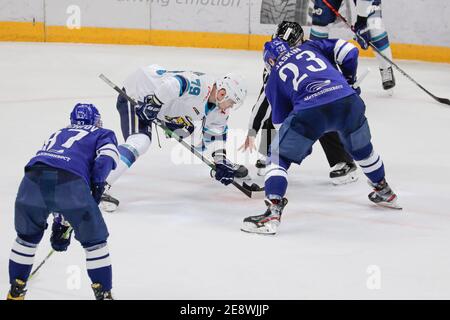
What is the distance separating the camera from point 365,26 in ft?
27.1

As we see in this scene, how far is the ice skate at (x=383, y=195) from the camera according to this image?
529cm

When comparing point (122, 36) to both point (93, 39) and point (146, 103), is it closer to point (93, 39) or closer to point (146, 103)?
point (93, 39)

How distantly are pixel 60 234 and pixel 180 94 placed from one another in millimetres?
1708

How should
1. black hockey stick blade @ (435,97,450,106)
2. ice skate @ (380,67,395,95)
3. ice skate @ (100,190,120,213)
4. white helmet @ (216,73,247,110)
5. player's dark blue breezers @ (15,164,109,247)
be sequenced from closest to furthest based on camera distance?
player's dark blue breezers @ (15,164,109,247) < ice skate @ (100,190,120,213) < white helmet @ (216,73,247,110) < black hockey stick blade @ (435,97,450,106) < ice skate @ (380,67,395,95)

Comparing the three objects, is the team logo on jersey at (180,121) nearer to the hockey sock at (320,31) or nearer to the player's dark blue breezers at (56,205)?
the player's dark blue breezers at (56,205)

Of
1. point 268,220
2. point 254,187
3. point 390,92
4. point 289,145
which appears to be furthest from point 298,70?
point 390,92

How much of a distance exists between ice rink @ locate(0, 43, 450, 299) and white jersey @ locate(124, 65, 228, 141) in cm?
43

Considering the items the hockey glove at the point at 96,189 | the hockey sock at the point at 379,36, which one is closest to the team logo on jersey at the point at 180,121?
the hockey glove at the point at 96,189

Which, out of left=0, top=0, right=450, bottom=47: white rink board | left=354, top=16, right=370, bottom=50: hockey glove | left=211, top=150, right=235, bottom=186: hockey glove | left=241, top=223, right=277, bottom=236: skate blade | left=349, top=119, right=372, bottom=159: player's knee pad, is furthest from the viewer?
left=0, top=0, right=450, bottom=47: white rink board

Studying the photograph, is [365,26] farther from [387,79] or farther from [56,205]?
[56,205]

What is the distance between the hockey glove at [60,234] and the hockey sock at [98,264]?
0.23 m

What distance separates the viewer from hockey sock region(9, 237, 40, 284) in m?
3.56

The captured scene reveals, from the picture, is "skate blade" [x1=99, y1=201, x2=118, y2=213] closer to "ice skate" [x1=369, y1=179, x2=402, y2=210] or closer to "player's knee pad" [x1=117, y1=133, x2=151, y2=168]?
"player's knee pad" [x1=117, y1=133, x2=151, y2=168]

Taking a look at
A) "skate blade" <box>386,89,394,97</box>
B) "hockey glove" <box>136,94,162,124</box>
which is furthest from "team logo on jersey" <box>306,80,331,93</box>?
"skate blade" <box>386,89,394,97</box>
